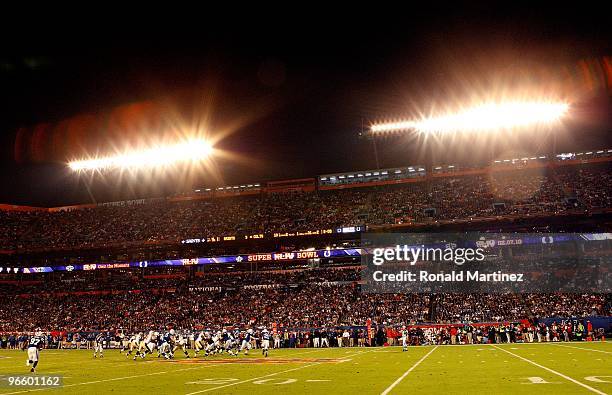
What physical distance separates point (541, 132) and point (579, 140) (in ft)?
14.2

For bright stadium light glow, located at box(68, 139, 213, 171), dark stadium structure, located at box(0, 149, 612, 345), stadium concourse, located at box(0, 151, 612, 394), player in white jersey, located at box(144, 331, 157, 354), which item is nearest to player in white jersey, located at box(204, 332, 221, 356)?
stadium concourse, located at box(0, 151, 612, 394)

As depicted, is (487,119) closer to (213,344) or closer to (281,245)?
(281,245)

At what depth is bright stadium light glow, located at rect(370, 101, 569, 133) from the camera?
3950 centimetres

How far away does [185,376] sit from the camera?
17688 millimetres

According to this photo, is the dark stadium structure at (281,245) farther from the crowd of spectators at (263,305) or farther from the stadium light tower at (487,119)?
the stadium light tower at (487,119)

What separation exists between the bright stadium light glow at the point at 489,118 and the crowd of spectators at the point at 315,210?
8.58 m

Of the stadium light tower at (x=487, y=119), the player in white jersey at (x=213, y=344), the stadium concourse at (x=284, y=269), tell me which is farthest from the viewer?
the stadium concourse at (x=284, y=269)

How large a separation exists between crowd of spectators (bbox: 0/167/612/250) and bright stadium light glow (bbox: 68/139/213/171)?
26.4 feet

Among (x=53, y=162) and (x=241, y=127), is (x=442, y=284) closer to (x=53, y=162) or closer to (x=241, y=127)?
(x=241, y=127)

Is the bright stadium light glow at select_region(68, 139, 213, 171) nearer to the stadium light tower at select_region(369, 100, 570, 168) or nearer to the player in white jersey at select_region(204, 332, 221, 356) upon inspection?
the stadium light tower at select_region(369, 100, 570, 168)

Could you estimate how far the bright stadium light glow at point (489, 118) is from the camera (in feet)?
130

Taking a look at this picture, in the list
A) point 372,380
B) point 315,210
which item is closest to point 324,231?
point 315,210

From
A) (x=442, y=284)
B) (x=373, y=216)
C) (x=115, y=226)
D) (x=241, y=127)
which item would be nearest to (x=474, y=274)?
(x=442, y=284)

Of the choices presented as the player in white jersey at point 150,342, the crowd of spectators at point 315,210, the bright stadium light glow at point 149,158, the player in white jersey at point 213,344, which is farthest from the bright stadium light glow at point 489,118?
the player in white jersey at point 150,342
